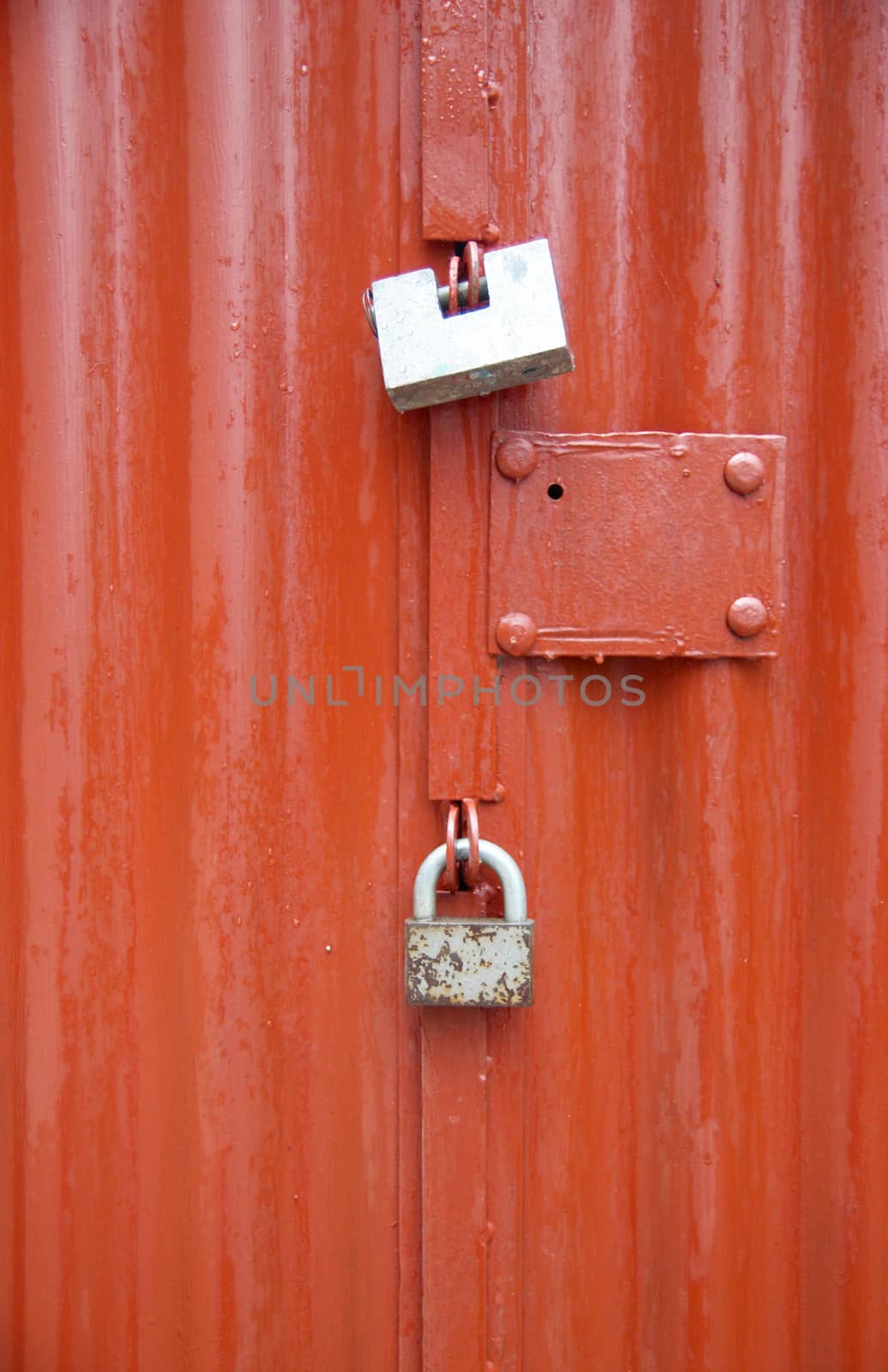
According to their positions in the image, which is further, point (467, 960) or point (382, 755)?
point (382, 755)

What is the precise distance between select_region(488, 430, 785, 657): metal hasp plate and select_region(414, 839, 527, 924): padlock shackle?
209 mm

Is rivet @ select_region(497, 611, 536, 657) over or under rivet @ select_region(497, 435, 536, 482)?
under

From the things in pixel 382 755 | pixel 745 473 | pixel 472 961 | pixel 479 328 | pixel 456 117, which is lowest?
pixel 472 961

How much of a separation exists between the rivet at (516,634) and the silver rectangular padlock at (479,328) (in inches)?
9.1

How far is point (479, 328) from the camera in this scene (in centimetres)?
73

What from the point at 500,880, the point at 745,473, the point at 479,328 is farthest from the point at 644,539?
the point at 500,880

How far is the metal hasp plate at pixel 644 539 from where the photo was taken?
2.67ft

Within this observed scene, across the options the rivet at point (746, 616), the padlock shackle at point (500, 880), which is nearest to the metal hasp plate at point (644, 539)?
the rivet at point (746, 616)

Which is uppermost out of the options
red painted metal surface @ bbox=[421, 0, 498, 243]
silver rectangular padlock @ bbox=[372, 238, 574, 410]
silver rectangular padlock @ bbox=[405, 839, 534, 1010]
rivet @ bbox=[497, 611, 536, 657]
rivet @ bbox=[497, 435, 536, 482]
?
red painted metal surface @ bbox=[421, 0, 498, 243]

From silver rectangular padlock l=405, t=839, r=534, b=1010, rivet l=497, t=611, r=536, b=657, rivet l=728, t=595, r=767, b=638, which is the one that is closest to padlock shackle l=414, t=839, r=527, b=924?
silver rectangular padlock l=405, t=839, r=534, b=1010

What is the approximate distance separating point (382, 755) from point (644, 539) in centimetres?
35

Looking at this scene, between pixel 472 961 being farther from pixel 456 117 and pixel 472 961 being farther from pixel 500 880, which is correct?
pixel 456 117

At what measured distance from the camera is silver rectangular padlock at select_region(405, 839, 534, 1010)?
0.76 m

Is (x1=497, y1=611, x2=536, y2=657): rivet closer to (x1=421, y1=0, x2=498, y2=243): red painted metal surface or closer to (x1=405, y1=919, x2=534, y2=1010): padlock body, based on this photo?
(x1=405, y1=919, x2=534, y2=1010): padlock body
